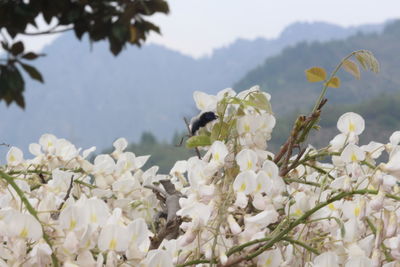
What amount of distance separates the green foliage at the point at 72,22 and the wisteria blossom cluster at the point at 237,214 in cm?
140

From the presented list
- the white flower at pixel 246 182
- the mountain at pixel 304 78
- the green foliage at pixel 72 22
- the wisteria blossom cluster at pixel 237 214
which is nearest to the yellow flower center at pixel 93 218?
the wisteria blossom cluster at pixel 237 214

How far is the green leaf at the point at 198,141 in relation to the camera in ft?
2.10

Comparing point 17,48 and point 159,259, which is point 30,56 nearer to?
point 17,48

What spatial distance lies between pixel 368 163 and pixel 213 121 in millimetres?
171

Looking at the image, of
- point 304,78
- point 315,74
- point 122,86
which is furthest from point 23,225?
point 122,86

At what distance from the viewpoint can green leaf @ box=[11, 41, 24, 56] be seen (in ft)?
6.79

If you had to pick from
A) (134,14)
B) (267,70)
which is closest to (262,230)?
(134,14)

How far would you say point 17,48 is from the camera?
2090 mm

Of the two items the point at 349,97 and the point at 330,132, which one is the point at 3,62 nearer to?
the point at 330,132

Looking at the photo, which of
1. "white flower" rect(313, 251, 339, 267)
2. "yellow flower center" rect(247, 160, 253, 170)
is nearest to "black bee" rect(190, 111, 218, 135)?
"yellow flower center" rect(247, 160, 253, 170)

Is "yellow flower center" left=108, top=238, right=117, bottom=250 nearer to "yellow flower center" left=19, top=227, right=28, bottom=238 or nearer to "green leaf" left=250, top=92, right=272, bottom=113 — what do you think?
"yellow flower center" left=19, top=227, right=28, bottom=238

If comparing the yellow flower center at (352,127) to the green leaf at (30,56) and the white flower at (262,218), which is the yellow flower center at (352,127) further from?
the green leaf at (30,56)

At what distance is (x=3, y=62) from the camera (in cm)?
207

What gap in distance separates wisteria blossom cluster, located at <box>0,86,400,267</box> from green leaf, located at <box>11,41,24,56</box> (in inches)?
57.3
